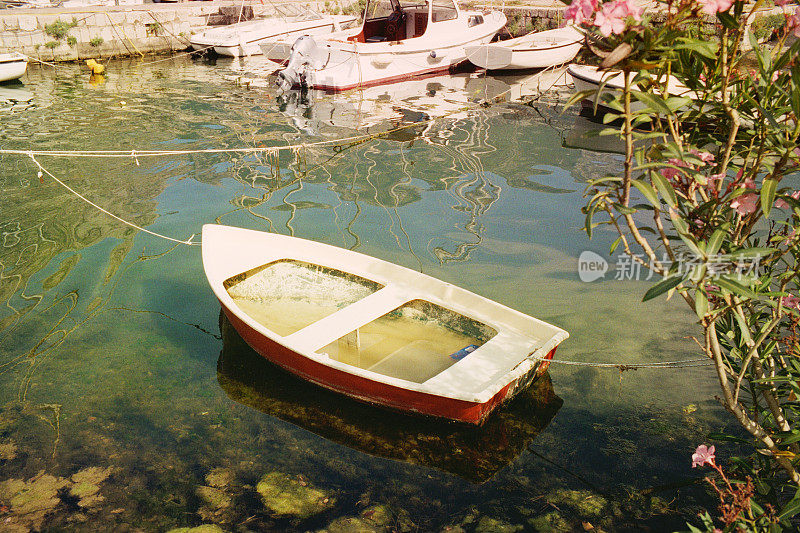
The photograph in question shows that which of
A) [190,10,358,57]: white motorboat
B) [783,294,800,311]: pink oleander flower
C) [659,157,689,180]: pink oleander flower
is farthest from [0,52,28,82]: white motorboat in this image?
[783,294,800,311]: pink oleander flower

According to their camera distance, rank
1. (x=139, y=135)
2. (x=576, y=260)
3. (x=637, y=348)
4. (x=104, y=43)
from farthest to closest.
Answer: (x=104, y=43) < (x=139, y=135) < (x=576, y=260) < (x=637, y=348)

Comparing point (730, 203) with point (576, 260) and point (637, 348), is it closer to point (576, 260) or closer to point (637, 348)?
point (637, 348)

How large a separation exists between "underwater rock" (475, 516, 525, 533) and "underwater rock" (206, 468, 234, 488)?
163cm

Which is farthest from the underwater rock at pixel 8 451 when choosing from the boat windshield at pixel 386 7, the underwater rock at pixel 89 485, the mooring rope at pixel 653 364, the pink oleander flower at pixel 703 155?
Result: the boat windshield at pixel 386 7

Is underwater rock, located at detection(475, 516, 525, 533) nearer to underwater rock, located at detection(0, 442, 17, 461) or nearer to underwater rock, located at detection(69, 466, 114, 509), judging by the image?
underwater rock, located at detection(69, 466, 114, 509)

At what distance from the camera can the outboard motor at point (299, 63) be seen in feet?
48.8

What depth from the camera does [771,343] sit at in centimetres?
289

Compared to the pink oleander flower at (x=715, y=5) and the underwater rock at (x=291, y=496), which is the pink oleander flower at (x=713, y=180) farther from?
the underwater rock at (x=291, y=496)

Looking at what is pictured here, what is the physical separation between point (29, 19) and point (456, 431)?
61.1 ft

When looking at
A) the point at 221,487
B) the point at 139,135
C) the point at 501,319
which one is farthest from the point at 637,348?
the point at 139,135

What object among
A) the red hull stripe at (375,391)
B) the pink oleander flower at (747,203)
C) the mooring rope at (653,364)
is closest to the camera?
the pink oleander flower at (747,203)

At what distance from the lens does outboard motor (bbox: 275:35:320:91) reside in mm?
14875

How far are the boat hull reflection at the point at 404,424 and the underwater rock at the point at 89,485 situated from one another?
110 cm

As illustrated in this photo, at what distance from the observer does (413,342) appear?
5.04 meters
